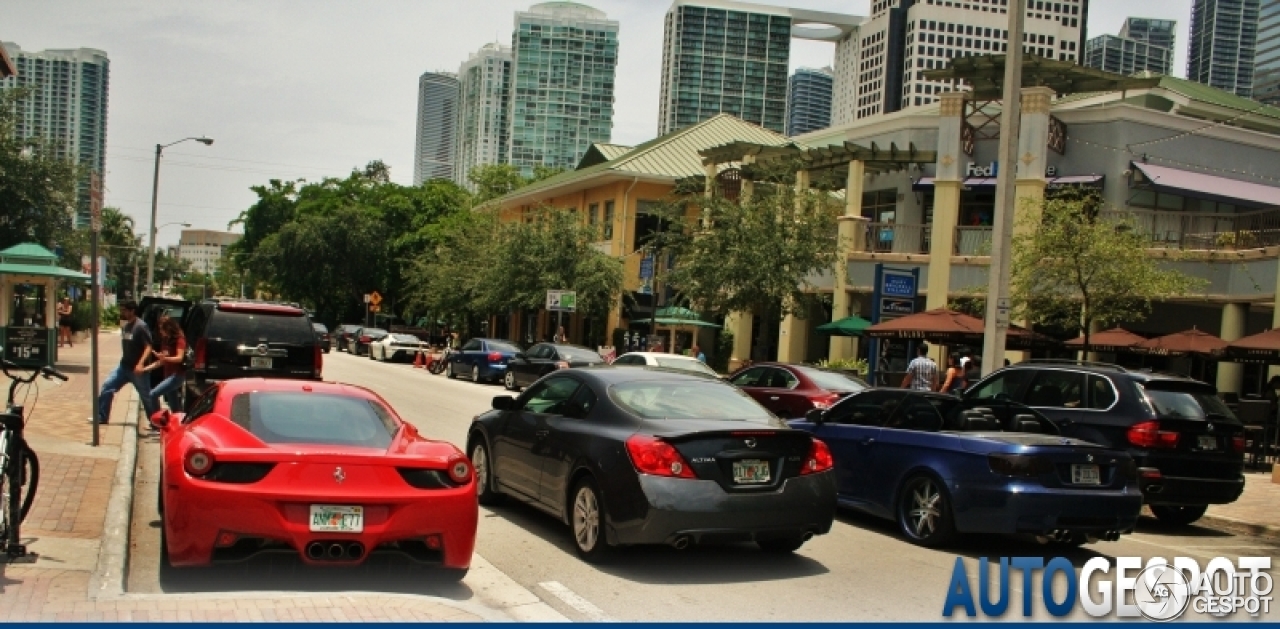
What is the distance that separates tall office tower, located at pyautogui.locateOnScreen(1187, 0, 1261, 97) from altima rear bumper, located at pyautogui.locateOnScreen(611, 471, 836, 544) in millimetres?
119067

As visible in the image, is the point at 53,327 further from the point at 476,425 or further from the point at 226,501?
the point at 226,501

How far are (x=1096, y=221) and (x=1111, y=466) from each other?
13.2 meters

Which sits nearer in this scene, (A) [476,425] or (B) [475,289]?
(A) [476,425]

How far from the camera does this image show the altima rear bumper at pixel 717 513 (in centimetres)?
753

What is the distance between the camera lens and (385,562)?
Result: 7656 millimetres

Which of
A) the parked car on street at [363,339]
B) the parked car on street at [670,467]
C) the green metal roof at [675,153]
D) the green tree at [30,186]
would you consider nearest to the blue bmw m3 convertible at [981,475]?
the parked car on street at [670,467]

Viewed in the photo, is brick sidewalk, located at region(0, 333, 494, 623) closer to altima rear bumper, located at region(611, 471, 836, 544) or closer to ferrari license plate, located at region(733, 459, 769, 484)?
altima rear bumper, located at region(611, 471, 836, 544)

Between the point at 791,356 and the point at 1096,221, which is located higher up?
the point at 1096,221

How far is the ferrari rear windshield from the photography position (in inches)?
285

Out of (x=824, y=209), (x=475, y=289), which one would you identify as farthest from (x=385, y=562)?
(x=475, y=289)

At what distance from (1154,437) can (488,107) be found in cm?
13709

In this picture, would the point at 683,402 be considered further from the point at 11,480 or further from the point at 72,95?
the point at 72,95

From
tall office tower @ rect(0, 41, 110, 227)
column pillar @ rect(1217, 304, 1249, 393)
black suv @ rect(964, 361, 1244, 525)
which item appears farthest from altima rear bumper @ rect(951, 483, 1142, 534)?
tall office tower @ rect(0, 41, 110, 227)

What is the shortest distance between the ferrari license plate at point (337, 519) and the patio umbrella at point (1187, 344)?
59.0 feet
